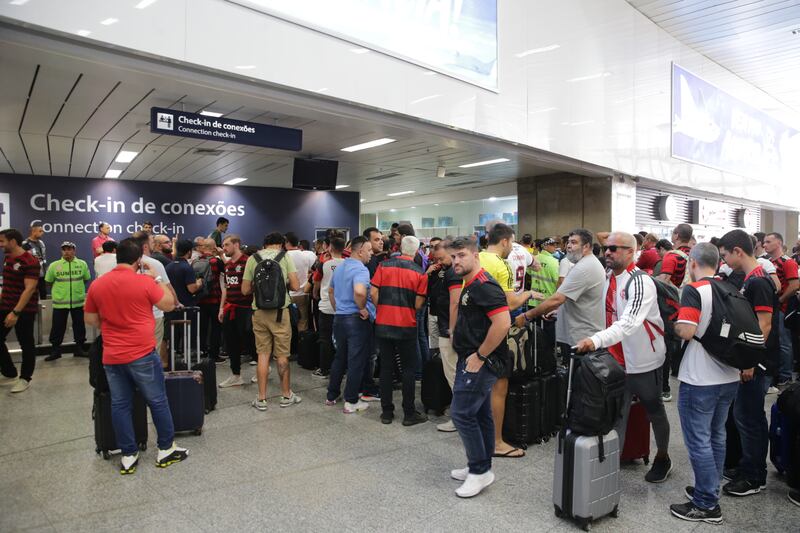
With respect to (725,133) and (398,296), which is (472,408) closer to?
(398,296)

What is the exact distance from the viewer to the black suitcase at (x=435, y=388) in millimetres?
4852

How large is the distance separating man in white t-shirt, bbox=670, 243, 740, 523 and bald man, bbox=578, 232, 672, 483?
0.27 m

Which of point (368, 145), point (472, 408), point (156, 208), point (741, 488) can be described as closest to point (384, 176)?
point (368, 145)

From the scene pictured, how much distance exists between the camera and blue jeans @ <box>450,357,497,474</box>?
315 cm

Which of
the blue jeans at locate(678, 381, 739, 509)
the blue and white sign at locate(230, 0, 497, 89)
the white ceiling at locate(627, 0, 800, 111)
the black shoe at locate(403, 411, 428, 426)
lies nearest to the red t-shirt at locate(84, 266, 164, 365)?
the black shoe at locate(403, 411, 428, 426)

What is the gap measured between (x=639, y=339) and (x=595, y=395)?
0.72 m

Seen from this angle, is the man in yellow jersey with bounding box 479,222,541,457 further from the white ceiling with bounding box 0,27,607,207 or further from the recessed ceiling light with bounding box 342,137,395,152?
the recessed ceiling light with bounding box 342,137,395,152

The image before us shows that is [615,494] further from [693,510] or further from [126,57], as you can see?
[126,57]

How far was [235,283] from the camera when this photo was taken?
6.02 m

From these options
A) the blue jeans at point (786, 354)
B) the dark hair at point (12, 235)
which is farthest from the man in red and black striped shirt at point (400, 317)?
the blue jeans at point (786, 354)

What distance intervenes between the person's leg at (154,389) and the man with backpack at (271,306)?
4.35 feet

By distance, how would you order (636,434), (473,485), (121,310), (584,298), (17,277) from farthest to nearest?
(17,277) → (584,298) → (636,434) → (121,310) → (473,485)

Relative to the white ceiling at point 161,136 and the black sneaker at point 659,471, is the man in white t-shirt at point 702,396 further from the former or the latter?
the white ceiling at point 161,136

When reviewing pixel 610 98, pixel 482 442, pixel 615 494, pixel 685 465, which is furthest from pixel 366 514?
pixel 610 98
